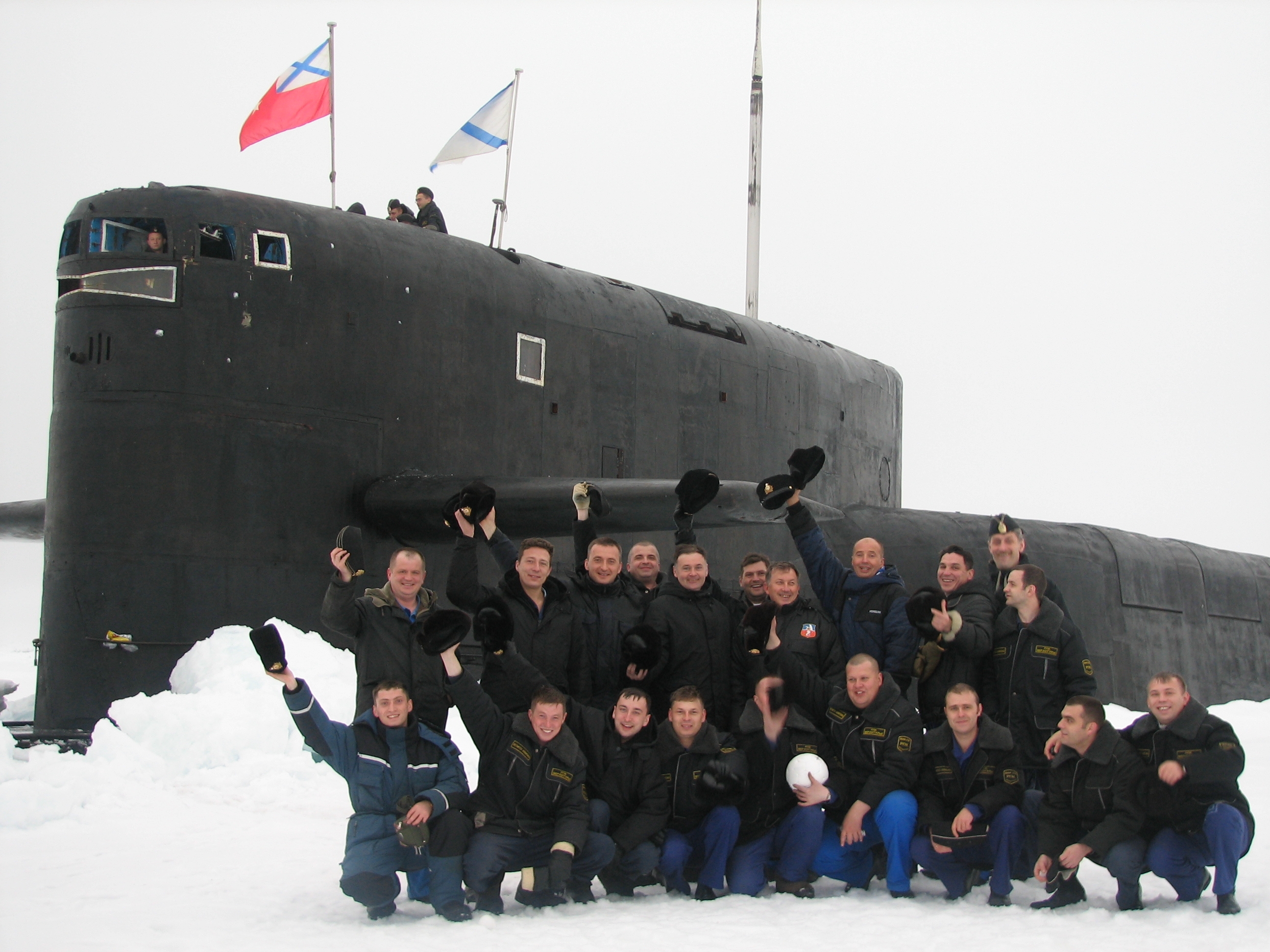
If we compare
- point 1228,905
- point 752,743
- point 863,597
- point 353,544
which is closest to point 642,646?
point 752,743

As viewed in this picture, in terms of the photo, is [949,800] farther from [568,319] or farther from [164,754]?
[568,319]

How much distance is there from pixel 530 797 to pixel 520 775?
0.11 m

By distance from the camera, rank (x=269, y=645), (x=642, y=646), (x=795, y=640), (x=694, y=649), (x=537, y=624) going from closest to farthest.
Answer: (x=269, y=645) < (x=642, y=646) < (x=537, y=624) < (x=694, y=649) < (x=795, y=640)

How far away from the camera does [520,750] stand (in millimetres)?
5977

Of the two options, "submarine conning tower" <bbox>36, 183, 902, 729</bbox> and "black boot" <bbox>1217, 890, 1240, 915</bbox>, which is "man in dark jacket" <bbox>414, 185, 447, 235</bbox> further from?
"black boot" <bbox>1217, 890, 1240, 915</bbox>

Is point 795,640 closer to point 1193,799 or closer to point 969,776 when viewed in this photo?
point 969,776

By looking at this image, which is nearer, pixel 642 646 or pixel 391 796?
pixel 391 796

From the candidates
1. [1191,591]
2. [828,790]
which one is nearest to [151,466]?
[828,790]

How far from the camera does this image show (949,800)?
6.31 meters

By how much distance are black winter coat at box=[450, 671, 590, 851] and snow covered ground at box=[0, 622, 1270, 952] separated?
0.38 m

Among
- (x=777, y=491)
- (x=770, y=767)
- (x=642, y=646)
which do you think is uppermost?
(x=777, y=491)

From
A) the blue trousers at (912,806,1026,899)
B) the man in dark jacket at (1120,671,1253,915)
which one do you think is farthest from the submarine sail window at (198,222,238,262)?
the man in dark jacket at (1120,671,1253,915)

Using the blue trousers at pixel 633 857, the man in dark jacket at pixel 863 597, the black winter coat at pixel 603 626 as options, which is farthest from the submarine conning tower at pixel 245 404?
the blue trousers at pixel 633 857

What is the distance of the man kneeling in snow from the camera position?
555cm
